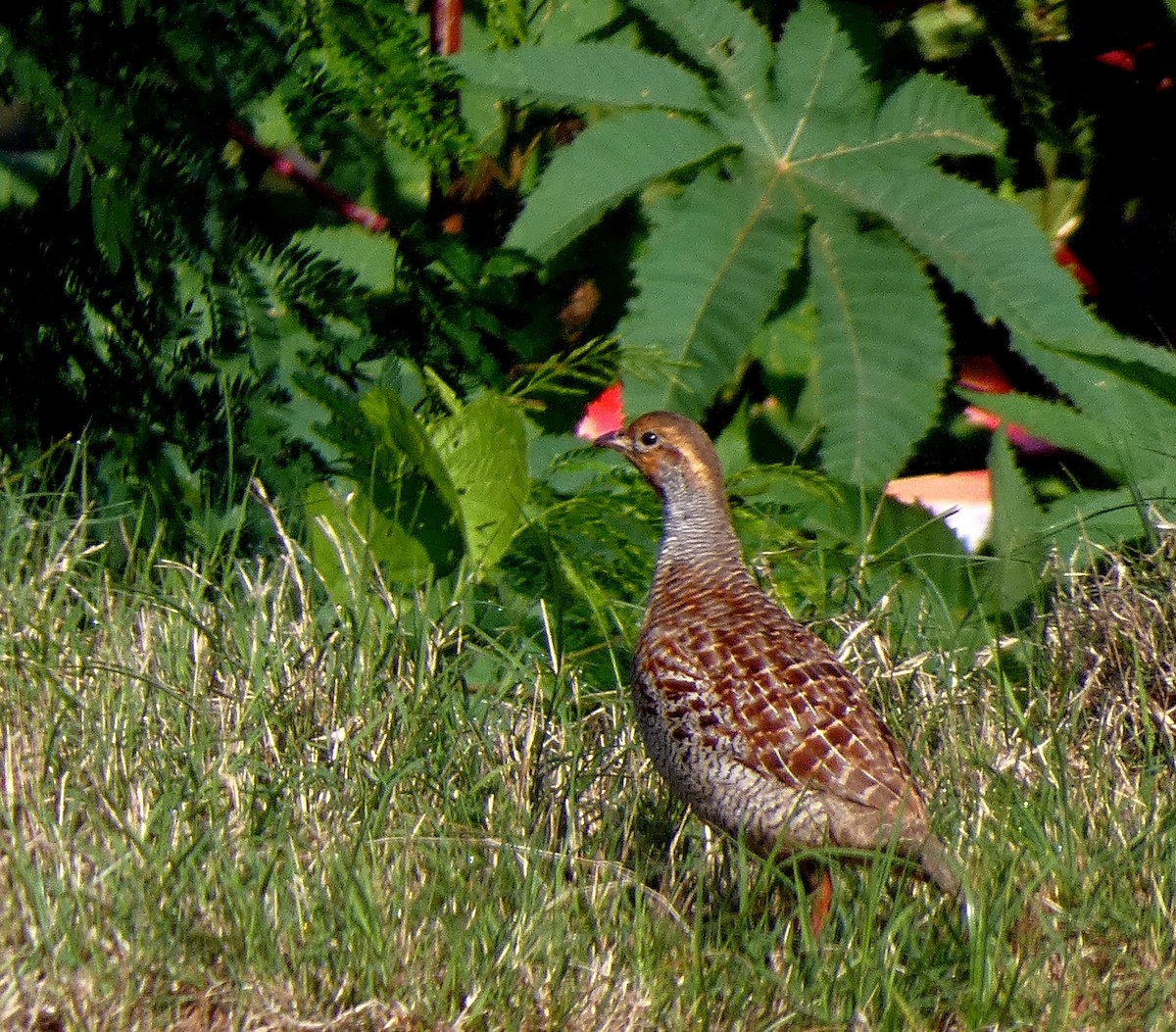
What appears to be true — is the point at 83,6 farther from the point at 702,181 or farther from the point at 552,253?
the point at 702,181

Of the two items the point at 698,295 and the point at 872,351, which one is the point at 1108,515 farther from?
the point at 698,295

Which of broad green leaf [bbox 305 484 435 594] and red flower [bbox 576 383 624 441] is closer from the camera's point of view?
broad green leaf [bbox 305 484 435 594]

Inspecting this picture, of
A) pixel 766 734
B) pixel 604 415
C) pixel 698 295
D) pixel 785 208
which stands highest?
pixel 785 208

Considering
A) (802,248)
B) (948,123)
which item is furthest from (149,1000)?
(948,123)

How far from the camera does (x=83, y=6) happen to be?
437 cm

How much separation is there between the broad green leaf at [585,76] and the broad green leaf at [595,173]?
99mm

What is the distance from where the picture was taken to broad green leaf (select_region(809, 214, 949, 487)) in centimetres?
468

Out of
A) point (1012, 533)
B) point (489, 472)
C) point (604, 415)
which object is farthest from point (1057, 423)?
point (489, 472)

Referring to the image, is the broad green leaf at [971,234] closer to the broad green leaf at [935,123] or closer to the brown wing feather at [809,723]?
the broad green leaf at [935,123]

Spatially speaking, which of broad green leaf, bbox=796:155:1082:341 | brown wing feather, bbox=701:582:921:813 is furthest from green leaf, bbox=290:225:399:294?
brown wing feather, bbox=701:582:921:813

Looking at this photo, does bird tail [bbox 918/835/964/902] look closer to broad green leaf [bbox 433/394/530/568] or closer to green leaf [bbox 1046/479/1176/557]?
green leaf [bbox 1046/479/1176/557]

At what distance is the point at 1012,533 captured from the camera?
4852mm

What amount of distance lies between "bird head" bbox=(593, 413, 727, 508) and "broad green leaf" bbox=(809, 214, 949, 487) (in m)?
0.46

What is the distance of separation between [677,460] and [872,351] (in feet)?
2.27
